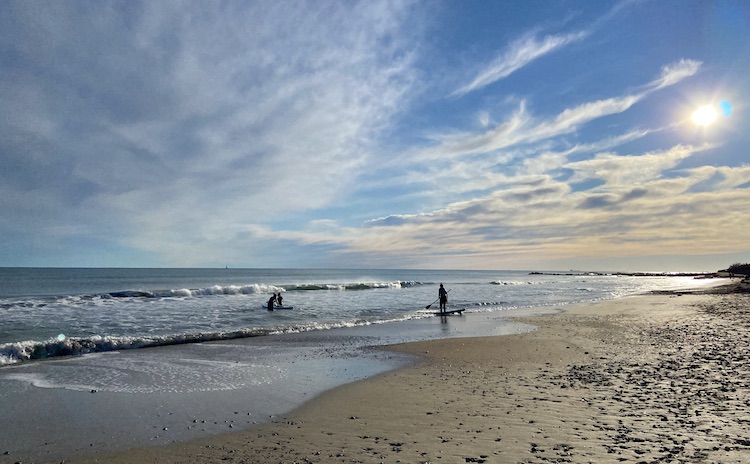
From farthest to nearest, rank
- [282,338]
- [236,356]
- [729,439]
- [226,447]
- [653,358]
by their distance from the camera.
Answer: [282,338] → [236,356] → [653,358] → [226,447] → [729,439]

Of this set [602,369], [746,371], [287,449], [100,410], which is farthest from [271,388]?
[746,371]

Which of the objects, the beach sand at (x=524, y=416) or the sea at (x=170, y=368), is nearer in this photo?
the beach sand at (x=524, y=416)

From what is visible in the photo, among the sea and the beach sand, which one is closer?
the beach sand

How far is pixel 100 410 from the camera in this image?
9172 mm

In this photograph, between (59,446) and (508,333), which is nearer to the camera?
(59,446)

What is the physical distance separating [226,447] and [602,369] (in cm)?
966

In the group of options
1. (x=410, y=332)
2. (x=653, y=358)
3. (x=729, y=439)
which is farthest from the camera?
(x=410, y=332)

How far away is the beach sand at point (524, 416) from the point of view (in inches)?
243

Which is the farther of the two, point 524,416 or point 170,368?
point 170,368

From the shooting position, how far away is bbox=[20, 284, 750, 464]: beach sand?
20.2ft

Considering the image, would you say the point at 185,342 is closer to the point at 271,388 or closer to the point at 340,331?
the point at 340,331

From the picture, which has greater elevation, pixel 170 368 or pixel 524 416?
pixel 524 416

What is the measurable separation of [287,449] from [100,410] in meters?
5.17

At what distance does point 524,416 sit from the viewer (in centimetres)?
778
